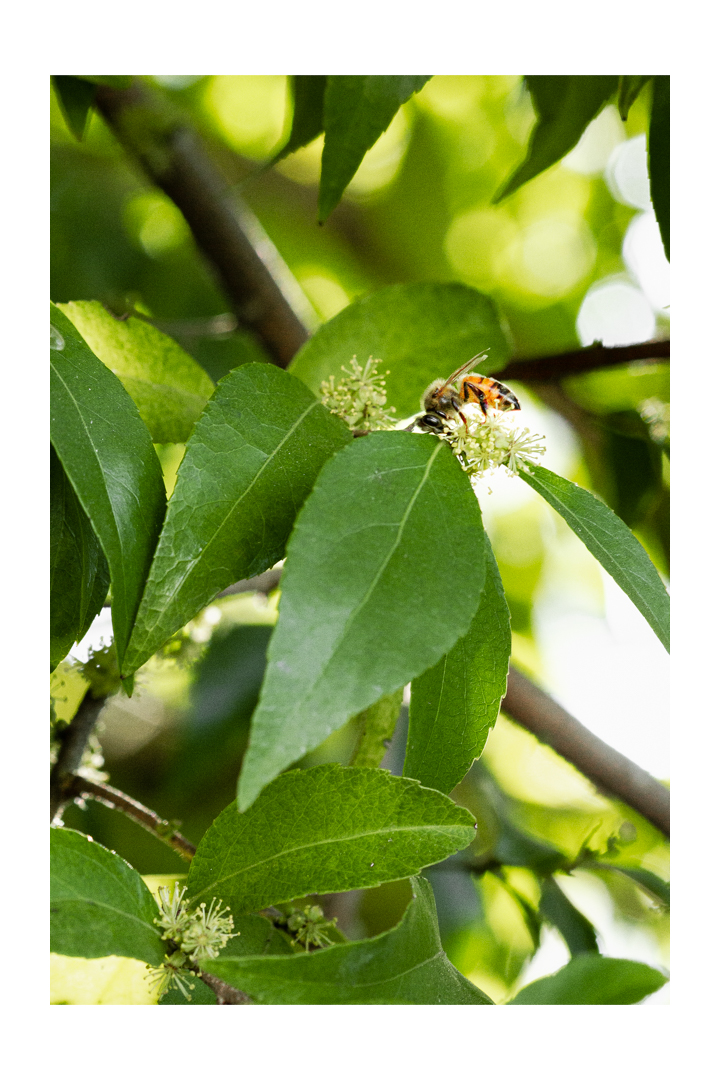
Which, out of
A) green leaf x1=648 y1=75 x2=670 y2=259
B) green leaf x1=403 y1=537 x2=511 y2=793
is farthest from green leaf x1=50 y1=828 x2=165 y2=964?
green leaf x1=648 y1=75 x2=670 y2=259

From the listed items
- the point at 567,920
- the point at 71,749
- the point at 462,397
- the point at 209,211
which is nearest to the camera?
the point at 462,397

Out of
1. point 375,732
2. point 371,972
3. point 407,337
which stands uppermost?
point 407,337

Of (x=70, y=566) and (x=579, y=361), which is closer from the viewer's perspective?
(x=70, y=566)

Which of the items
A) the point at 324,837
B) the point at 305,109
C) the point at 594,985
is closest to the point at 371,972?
A: the point at 324,837

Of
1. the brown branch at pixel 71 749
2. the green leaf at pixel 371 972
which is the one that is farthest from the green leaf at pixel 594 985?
the brown branch at pixel 71 749

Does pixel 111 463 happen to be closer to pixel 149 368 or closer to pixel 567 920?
pixel 149 368

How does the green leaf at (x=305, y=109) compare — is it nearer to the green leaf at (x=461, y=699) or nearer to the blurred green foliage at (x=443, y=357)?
the blurred green foliage at (x=443, y=357)

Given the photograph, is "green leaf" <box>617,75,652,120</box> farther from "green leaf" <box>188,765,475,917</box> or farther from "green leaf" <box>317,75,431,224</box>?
"green leaf" <box>188,765,475,917</box>

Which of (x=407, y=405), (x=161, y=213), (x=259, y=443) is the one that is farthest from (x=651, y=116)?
(x=161, y=213)
